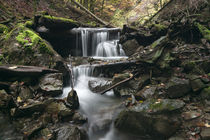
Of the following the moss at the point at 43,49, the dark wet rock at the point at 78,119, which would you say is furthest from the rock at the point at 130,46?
the dark wet rock at the point at 78,119

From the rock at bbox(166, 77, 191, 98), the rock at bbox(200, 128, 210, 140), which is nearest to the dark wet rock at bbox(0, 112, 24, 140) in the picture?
the rock at bbox(200, 128, 210, 140)

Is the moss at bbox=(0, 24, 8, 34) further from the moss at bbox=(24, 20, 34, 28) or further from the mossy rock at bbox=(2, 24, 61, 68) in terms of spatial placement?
the mossy rock at bbox=(2, 24, 61, 68)

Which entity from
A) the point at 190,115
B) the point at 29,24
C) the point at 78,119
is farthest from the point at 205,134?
the point at 29,24

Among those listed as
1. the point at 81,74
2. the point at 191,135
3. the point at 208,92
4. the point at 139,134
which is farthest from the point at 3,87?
the point at 208,92

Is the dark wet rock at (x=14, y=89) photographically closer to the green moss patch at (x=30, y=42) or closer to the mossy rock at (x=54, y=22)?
the green moss patch at (x=30, y=42)

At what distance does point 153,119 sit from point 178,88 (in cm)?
173

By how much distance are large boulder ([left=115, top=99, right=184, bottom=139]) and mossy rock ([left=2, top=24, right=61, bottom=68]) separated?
4152 mm

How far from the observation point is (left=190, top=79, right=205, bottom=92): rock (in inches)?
176

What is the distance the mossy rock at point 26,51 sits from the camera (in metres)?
6.01

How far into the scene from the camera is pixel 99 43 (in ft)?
39.9

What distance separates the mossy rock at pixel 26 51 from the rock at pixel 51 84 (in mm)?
985

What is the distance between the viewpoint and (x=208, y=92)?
4262 mm

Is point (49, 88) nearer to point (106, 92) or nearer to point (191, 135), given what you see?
point (106, 92)

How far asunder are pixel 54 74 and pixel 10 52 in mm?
2311
